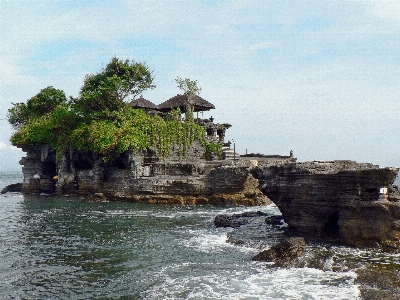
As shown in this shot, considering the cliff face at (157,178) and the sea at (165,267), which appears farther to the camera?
the cliff face at (157,178)

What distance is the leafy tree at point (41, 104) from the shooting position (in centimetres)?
5019

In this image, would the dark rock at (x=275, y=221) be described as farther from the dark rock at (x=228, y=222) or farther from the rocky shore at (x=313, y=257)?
the dark rock at (x=228, y=222)

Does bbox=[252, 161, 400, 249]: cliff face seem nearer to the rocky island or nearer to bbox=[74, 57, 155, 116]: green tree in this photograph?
the rocky island

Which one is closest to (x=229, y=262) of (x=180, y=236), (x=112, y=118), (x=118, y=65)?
(x=180, y=236)

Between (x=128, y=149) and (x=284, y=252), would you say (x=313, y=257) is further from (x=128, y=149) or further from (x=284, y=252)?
(x=128, y=149)

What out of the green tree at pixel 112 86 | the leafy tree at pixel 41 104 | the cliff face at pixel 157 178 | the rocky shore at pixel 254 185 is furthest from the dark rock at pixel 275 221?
the leafy tree at pixel 41 104

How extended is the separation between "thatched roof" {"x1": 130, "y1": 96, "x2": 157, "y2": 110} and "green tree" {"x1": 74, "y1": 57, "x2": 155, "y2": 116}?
3.14 ft

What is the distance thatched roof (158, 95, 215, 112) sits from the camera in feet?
154

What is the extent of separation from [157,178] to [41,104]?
23.7 meters

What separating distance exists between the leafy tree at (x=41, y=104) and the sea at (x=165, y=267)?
3098 centimetres

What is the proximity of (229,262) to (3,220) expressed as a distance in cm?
1822

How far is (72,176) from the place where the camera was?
140ft

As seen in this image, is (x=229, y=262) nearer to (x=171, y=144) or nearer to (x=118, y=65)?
(x=171, y=144)

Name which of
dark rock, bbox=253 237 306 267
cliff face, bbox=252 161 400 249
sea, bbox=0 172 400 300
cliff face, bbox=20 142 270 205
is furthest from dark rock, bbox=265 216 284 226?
cliff face, bbox=20 142 270 205
